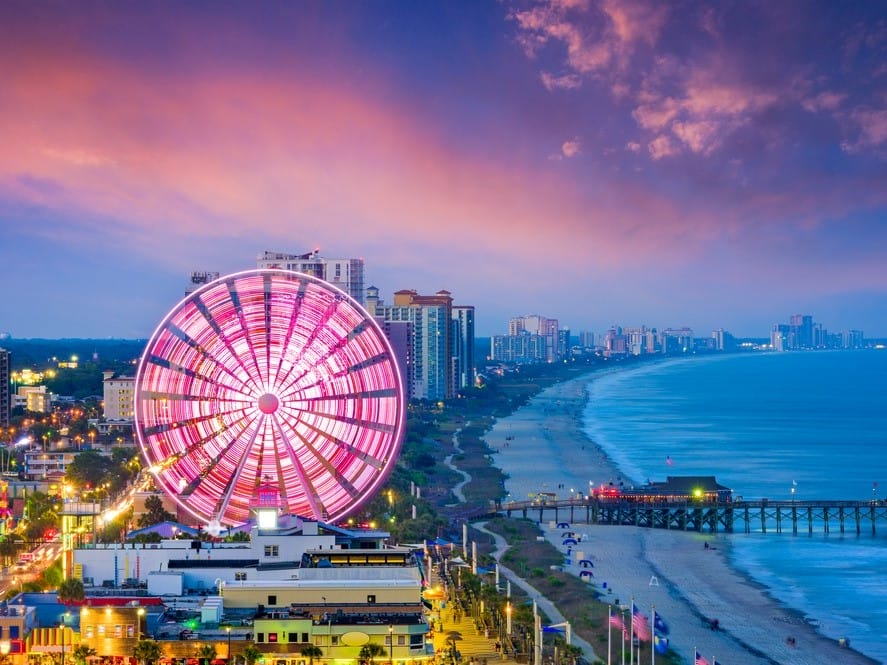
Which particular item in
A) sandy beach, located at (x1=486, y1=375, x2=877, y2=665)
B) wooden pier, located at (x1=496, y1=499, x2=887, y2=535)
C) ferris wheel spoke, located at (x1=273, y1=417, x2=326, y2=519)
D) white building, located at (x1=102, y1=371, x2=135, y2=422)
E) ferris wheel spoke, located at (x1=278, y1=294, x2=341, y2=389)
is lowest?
sandy beach, located at (x1=486, y1=375, x2=877, y2=665)

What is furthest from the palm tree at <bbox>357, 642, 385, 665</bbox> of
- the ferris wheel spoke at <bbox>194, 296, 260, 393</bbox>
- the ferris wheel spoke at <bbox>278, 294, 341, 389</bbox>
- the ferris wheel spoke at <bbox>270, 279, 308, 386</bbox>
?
the ferris wheel spoke at <bbox>278, 294, 341, 389</bbox>

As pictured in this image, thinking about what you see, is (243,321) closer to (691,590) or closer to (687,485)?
(691,590)

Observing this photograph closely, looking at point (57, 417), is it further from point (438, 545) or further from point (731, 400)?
point (731, 400)

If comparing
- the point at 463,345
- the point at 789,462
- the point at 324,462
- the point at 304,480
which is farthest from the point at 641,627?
the point at 463,345

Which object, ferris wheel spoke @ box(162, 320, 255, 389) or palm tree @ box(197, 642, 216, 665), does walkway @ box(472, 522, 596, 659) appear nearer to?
ferris wheel spoke @ box(162, 320, 255, 389)

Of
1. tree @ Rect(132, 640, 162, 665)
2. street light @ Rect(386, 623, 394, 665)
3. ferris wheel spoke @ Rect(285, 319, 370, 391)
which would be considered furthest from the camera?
ferris wheel spoke @ Rect(285, 319, 370, 391)

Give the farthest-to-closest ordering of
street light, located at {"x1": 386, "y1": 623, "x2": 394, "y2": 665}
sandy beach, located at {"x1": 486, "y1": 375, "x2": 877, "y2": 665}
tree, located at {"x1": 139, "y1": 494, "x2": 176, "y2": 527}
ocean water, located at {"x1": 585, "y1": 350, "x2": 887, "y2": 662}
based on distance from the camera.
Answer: tree, located at {"x1": 139, "y1": 494, "x2": 176, "y2": 527} < ocean water, located at {"x1": 585, "y1": 350, "x2": 887, "y2": 662} < sandy beach, located at {"x1": 486, "y1": 375, "x2": 877, "y2": 665} < street light, located at {"x1": 386, "y1": 623, "x2": 394, "y2": 665}

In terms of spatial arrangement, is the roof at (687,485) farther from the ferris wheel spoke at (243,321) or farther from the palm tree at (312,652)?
the palm tree at (312,652)
